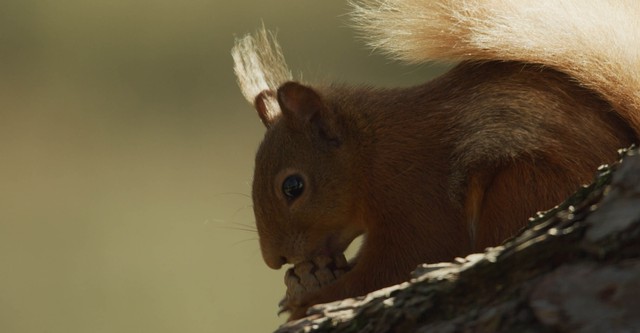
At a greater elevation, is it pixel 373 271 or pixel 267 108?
pixel 267 108

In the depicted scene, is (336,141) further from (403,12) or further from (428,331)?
(428,331)

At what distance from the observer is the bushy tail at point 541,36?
1602 millimetres

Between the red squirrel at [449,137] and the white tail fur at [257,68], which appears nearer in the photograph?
the red squirrel at [449,137]

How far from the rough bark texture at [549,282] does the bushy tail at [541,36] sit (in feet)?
1.78

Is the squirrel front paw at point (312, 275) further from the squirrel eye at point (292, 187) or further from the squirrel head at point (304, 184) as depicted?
the squirrel eye at point (292, 187)

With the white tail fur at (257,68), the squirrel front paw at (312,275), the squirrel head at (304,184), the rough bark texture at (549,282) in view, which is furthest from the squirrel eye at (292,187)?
the rough bark texture at (549,282)

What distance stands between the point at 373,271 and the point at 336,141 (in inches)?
11.0

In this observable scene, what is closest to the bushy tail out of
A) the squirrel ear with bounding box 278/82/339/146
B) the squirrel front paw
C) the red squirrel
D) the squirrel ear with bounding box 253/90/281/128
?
the red squirrel

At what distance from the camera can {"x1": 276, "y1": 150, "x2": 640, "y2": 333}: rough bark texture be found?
94cm

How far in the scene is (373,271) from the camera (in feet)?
5.61

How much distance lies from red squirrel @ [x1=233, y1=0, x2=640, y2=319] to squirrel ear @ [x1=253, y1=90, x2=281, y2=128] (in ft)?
0.08

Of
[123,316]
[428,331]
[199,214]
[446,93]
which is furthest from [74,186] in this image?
[428,331]

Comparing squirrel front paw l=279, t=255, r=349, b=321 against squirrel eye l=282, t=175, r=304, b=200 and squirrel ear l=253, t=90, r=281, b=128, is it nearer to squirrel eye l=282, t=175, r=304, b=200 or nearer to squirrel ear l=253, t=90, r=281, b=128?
squirrel eye l=282, t=175, r=304, b=200

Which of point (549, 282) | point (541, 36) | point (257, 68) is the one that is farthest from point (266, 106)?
point (549, 282)
